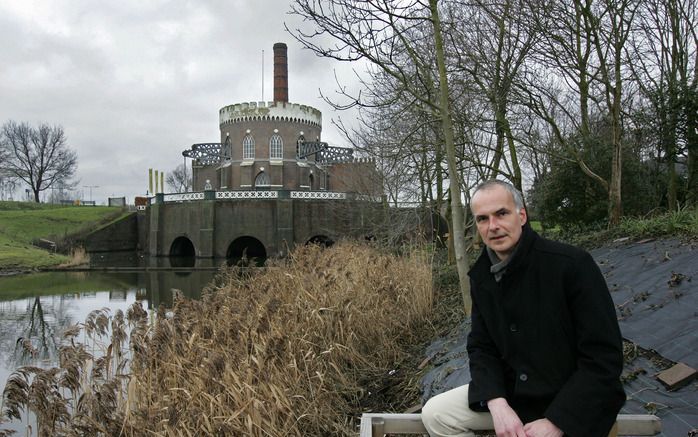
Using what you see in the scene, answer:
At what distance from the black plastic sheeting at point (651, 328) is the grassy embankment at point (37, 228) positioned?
23.9 meters

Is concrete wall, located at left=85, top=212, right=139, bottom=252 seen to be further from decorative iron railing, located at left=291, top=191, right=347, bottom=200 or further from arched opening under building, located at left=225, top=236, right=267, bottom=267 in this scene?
decorative iron railing, located at left=291, top=191, right=347, bottom=200

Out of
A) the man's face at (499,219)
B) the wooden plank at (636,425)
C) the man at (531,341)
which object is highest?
the man's face at (499,219)

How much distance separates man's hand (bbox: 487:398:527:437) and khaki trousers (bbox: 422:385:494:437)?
0.16 m

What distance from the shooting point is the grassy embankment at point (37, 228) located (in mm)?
23875

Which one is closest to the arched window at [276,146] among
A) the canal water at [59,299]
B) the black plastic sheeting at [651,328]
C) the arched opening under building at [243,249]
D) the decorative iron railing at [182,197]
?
the arched opening under building at [243,249]

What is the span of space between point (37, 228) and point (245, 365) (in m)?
38.5

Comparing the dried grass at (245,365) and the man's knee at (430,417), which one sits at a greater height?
the man's knee at (430,417)

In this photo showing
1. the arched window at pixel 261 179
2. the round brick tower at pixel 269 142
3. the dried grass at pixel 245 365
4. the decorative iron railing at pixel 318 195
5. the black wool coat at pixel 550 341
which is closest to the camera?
the black wool coat at pixel 550 341

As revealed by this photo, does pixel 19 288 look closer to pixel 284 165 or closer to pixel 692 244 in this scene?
pixel 692 244

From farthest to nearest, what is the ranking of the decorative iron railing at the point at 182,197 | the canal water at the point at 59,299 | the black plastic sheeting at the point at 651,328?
the decorative iron railing at the point at 182,197 → the canal water at the point at 59,299 → the black plastic sheeting at the point at 651,328

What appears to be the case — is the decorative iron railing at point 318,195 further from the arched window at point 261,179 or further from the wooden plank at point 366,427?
the wooden plank at point 366,427

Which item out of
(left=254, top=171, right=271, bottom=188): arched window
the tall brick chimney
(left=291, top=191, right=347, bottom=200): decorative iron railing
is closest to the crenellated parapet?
the tall brick chimney

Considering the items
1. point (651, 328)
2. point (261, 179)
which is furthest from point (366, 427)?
point (261, 179)

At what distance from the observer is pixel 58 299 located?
1470 centimetres
